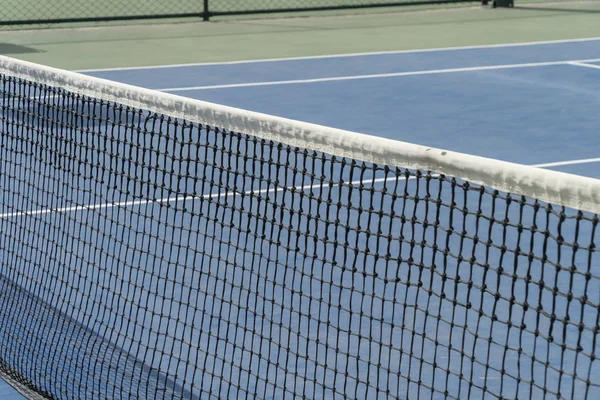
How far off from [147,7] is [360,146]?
1711 centimetres

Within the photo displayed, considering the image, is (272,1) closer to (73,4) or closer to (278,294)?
(73,4)

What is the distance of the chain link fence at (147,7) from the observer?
19312mm

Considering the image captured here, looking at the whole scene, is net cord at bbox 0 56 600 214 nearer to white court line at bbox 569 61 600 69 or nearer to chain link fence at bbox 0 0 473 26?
white court line at bbox 569 61 600 69

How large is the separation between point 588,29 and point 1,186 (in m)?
11.1

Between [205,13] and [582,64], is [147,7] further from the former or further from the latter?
[582,64]

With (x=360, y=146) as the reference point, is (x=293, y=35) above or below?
below

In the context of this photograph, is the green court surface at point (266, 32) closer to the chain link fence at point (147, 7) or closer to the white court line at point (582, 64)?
the chain link fence at point (147, 7)

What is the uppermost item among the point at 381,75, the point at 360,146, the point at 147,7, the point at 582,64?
the point at 360,146

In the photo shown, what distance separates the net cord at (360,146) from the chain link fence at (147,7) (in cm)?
1330

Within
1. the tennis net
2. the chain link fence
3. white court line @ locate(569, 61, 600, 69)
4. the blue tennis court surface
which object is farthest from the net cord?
the chain link fence

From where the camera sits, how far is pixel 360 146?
4195 mm

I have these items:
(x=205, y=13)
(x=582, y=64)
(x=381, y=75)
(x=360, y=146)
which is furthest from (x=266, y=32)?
(x=360, y=146)

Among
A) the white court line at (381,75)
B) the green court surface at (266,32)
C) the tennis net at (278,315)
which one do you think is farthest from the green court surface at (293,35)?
the tennis net at (278,315)

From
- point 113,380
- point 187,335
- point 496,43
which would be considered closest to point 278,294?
point 187,335
